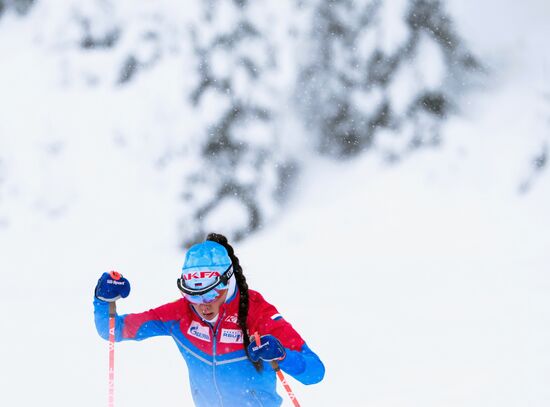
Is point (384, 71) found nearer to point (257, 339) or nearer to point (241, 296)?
point (241, 296)

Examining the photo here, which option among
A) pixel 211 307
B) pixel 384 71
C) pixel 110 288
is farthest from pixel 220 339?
pixel 384 71

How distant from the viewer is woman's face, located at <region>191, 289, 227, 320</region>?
296 centimetres

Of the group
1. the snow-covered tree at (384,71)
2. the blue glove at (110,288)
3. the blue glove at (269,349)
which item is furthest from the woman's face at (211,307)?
the snow-covered tree at (384,71)

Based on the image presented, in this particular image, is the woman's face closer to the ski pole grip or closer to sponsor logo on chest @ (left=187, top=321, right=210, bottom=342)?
sponsor logo on chest @ (left=187, top=321, right=210, bottom=342)

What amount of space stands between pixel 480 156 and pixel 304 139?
3.89m

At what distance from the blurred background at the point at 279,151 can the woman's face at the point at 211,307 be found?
6.97 m

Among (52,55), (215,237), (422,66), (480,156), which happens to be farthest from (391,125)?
(215,237)

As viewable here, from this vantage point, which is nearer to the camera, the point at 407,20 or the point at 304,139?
the point at 407,20

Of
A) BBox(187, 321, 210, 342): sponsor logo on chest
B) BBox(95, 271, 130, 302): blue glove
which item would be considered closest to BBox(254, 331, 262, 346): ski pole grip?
BBox(187, 321, 210, 342): sponsor logo on chest

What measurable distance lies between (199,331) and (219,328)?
0.11m

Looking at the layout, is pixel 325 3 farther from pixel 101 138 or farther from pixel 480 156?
pixel 101 138

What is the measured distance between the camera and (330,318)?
9.65 meters

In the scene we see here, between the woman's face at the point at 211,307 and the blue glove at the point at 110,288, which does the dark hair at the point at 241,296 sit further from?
the blue glove at the point at 110,288

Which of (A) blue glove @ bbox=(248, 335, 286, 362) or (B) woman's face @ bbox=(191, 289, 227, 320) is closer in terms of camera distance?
(A) blue glove @ bbox=(248, 335, 286, 362)
